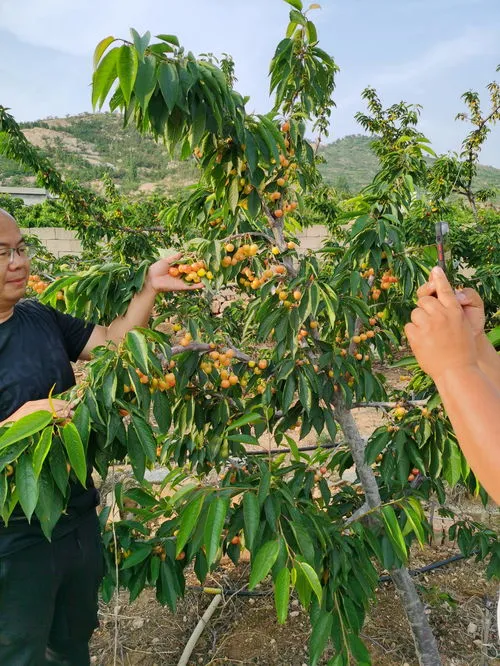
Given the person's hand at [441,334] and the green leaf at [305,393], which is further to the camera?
the green leaf at [305,393]

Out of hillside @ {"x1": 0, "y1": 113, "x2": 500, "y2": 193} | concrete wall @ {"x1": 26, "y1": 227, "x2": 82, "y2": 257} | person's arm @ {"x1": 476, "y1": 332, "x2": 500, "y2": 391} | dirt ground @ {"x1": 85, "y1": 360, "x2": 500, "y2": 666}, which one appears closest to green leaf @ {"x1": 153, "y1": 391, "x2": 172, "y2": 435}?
person's arm @ {"x1": 476, "y1": 332, "x2": 500, "y2": 391}

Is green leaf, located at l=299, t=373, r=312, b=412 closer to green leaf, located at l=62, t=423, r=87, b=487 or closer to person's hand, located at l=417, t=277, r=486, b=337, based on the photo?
person's hand, located at l=417, t=277, r=486, b=337

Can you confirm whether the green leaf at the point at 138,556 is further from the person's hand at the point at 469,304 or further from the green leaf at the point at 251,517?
the person's hand at the point at 469,304

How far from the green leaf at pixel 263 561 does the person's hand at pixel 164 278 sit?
0.81 metres

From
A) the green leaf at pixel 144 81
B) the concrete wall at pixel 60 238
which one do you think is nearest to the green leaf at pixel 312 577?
the green leaf at pixel 144 81

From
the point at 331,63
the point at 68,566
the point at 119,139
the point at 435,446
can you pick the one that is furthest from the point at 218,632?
the point at 119,139

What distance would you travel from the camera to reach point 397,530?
1.56 meters

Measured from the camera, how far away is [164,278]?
5.31ft

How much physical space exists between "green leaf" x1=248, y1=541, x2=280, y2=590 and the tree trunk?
0.70m

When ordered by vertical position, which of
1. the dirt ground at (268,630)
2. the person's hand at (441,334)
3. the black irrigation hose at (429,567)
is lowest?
the dirt ground at (268,630)

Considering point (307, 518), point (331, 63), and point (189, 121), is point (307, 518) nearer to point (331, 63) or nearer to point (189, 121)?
point (189, 121)

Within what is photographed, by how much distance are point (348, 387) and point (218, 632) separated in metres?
1.67

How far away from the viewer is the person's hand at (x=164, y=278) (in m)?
1.61

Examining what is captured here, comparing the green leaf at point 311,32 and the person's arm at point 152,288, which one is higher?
the green leaf at point 311,32
